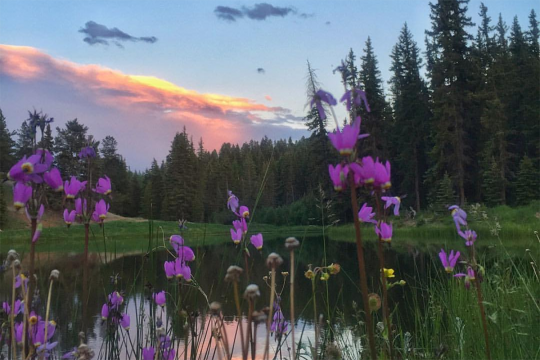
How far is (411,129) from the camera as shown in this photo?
117ft

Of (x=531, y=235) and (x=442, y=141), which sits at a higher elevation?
(x=442, y=141)

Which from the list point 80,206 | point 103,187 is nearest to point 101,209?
point 103,187

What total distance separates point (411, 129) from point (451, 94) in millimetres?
7101

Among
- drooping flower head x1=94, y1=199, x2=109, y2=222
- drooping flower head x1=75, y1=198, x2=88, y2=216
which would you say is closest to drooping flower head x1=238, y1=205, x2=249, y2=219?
drooping flower head x1=94, y1=199, x2=109, y2=222

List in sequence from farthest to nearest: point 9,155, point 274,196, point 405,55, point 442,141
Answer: point 274,196, point 9,155, point 405,55, point 442,141

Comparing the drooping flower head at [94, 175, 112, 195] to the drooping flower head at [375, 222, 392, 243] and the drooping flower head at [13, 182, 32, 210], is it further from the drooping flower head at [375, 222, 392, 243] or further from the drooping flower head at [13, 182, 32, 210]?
the drooping flower head at [375, 222, 392, 243]

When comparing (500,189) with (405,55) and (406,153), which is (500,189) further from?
(405,55)

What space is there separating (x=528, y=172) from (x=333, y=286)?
2134 cm

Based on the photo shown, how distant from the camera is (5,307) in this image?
1671mm

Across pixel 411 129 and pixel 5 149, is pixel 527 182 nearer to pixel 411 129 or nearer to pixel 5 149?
pixel 411 129

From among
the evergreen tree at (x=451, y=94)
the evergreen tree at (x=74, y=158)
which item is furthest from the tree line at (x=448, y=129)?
the evergreen tree at (x=74, y=158)

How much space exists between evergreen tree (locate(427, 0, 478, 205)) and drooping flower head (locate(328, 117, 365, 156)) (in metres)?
29.0

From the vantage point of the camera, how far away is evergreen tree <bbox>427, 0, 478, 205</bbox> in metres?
28.4

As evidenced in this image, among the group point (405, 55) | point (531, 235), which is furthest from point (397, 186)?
point (531, 235)
